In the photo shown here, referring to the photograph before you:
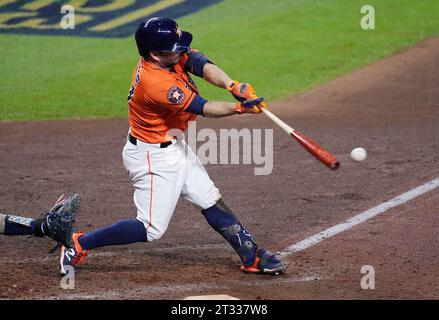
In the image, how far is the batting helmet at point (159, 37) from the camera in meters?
6.27

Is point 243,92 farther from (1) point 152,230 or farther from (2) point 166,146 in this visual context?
(1) point 152,230

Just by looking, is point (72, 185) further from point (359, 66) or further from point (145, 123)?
point (359, 66)

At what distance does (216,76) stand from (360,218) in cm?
204

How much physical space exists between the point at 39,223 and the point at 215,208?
1280 millimetres

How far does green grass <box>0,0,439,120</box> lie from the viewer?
41.2 ft

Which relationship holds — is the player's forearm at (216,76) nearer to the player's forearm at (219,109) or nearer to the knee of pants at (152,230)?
the player's forearm at (219,109)

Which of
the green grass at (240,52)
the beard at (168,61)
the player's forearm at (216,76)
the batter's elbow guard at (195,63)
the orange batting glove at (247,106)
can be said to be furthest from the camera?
the green grass at (240,52)

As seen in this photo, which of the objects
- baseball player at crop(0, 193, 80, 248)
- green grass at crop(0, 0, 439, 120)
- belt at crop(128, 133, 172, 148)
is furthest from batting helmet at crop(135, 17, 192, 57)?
green grass at crop(0, 0, 439, 120)

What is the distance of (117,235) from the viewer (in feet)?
21.4

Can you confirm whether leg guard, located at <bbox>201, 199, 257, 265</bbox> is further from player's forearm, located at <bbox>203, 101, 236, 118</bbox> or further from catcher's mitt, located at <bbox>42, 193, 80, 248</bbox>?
catcher's mitt, located at <bbox>42, 193, 80, 248</bbox>

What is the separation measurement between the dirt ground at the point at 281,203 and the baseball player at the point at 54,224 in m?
0.25

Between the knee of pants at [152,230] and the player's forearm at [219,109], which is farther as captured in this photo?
the knee of pants at [152,230]

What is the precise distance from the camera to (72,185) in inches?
352

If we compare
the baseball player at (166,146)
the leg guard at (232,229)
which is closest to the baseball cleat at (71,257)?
the baseball player at (166,146)
